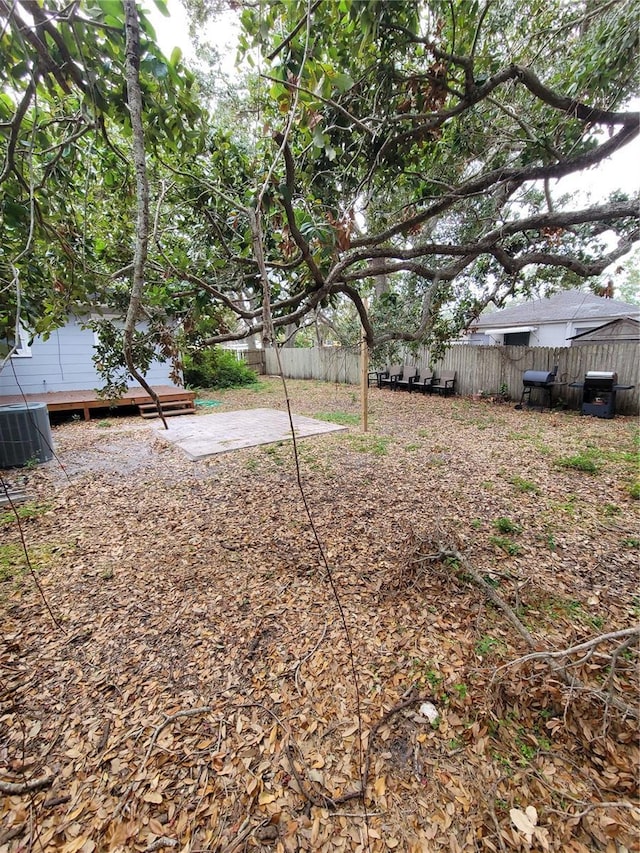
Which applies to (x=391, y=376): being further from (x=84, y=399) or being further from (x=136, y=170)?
(x=136, y=170)

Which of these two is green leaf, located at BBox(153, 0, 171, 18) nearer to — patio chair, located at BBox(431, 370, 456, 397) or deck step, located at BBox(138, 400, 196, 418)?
deck step, located at BBox(138, 400, 196, 418)

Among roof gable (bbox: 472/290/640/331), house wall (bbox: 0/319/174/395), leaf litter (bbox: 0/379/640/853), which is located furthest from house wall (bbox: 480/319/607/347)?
house wall (bbox: 0/319/174/395)

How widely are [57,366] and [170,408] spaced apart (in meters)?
3.08

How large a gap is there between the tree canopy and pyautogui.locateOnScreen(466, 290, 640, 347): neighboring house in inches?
390

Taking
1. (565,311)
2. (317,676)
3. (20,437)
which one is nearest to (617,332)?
(565,311)

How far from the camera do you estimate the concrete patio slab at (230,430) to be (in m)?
6.26

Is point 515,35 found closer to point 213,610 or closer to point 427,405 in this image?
point 213,610

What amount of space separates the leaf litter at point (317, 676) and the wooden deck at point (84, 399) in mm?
4747

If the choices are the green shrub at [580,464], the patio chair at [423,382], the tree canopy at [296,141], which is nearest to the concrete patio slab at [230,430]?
the tree canopy at [296,141]

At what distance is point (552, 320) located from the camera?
13625 millimetres

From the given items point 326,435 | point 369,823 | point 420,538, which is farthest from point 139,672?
point 326,435

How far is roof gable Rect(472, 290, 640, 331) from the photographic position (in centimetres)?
1272

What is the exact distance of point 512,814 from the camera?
1350mm

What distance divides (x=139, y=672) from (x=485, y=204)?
246 inches
